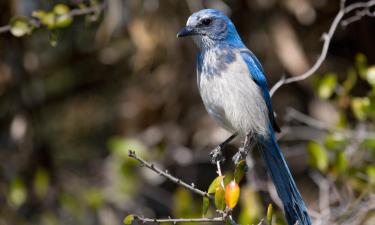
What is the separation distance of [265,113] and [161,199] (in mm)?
2393

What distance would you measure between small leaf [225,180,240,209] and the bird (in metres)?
0.78

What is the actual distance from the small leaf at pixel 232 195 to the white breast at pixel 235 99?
3.09ft

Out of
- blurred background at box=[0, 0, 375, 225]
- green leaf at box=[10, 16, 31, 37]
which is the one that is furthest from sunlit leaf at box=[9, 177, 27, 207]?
green leaf at box=[10, 16, 31, 37]

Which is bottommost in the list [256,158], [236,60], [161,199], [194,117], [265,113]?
[161,199]

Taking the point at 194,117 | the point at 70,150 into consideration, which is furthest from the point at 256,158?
the point at 70,150

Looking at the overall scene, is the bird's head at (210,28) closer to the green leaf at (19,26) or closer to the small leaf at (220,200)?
the green leaf at (19,26)

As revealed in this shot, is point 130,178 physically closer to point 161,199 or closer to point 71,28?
point 161,199

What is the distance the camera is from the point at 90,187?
18.3 ft

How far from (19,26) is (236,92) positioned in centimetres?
127

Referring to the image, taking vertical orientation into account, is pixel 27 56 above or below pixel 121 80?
above

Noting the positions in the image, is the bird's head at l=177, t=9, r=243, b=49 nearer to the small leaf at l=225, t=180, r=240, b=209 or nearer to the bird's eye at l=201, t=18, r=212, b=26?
the bird's eye at l=201, t=18, r=212, b=26

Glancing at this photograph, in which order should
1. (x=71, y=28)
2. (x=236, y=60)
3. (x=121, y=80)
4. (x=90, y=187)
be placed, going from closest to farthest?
(x=236, y=60)
(x=90, y=187)
(x=71, y=28)
(x=121, y=80)

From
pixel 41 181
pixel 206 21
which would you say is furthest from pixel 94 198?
pixel 206 21

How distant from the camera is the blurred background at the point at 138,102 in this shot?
5211 millimetres
